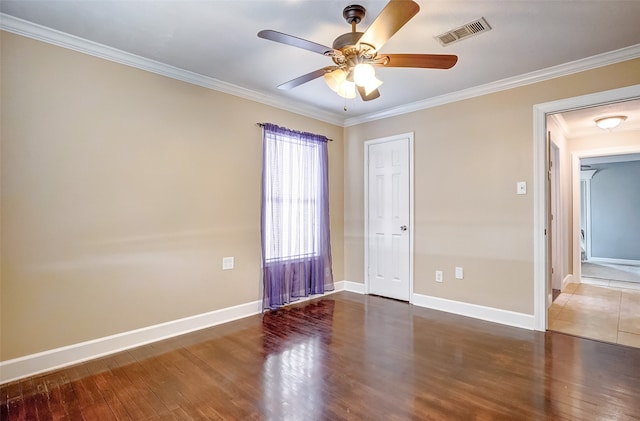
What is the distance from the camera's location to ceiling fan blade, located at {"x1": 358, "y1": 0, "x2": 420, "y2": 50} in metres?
1.56

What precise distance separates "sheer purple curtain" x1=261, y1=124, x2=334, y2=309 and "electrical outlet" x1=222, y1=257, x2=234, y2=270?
0.38m

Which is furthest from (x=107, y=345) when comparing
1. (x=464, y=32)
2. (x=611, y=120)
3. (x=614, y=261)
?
(x=614, y=261)

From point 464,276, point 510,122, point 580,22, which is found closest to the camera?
point 580,22

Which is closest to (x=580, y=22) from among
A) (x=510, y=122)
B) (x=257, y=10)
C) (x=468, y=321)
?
(x=510, y=122)

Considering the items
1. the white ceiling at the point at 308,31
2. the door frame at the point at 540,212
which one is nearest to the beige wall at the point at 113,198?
the white ceiling at the point at 308,31

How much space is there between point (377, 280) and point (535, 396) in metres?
2.53

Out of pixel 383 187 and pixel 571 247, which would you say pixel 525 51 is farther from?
pixel 571 247

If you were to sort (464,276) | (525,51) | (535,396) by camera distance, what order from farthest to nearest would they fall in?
(464,276) → (525,51) → (535,396)

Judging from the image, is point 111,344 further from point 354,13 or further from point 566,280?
point 566,280

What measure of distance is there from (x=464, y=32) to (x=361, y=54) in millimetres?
990

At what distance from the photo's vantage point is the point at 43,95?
2.43 m

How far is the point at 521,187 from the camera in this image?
3.31 meters

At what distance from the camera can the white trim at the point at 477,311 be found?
3.28 meters

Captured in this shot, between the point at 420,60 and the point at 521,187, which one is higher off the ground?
the point at 420,60
